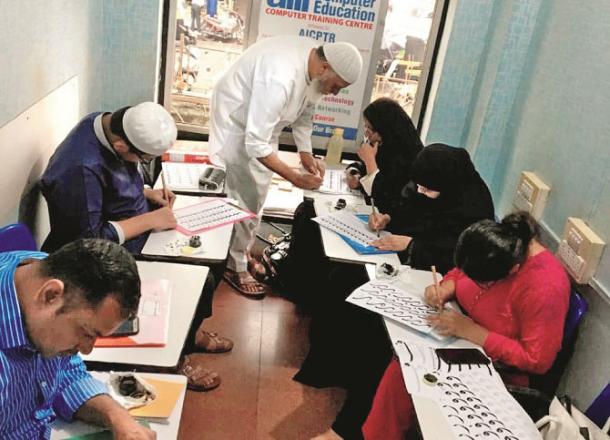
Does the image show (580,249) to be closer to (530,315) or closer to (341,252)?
(530,315)

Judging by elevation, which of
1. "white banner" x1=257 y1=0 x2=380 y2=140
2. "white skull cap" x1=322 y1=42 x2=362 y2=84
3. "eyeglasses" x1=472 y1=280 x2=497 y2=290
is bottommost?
"eyeglasses" x1=472 y1=280 x2=497 y2=290

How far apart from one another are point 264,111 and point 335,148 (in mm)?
837

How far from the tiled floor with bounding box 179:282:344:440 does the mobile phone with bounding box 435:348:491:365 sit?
2.88 ft

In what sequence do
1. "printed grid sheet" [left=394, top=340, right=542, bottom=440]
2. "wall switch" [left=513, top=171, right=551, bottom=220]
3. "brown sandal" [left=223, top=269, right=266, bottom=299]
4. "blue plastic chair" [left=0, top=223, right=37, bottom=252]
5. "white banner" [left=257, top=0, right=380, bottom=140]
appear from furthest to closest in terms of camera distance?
1. "white banner" [left=257, top=0, right=380, bottom=140]
2. "brown sandal" [left=223, top=269, right=266, bottom=299]
3. "wall switch" [left=513, top=171, right=551, bottom=220]
4. "blue plastic chair" [left=0, top=223, right=37, bottom=252]
5. "printed grid sheet" [left=394, top=340, right=542, bottom=440]

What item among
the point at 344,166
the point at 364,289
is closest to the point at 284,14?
the point at 344,166

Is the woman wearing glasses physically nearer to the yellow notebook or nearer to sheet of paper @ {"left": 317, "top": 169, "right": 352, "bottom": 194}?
sheet of paper @ {"left": 317, "top": 169, "right": 352, "bottom": 194}

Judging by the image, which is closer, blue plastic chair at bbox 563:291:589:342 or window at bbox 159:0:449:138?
blue plastic chair at bbox 563:291:589:342

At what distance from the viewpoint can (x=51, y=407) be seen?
140 centimetres

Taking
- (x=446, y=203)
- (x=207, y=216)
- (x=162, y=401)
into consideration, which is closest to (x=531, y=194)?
(x=446, y=203)

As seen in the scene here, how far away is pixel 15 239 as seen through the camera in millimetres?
1784

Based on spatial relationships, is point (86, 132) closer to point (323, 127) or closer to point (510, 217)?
point (510, 217)

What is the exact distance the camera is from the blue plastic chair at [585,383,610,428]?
5.91ft

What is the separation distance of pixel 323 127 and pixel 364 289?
6.24 feet

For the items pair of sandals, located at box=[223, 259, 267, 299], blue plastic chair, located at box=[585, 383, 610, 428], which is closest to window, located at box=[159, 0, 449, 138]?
pair of sandals, located at box=[223, 259, 267, 299]
